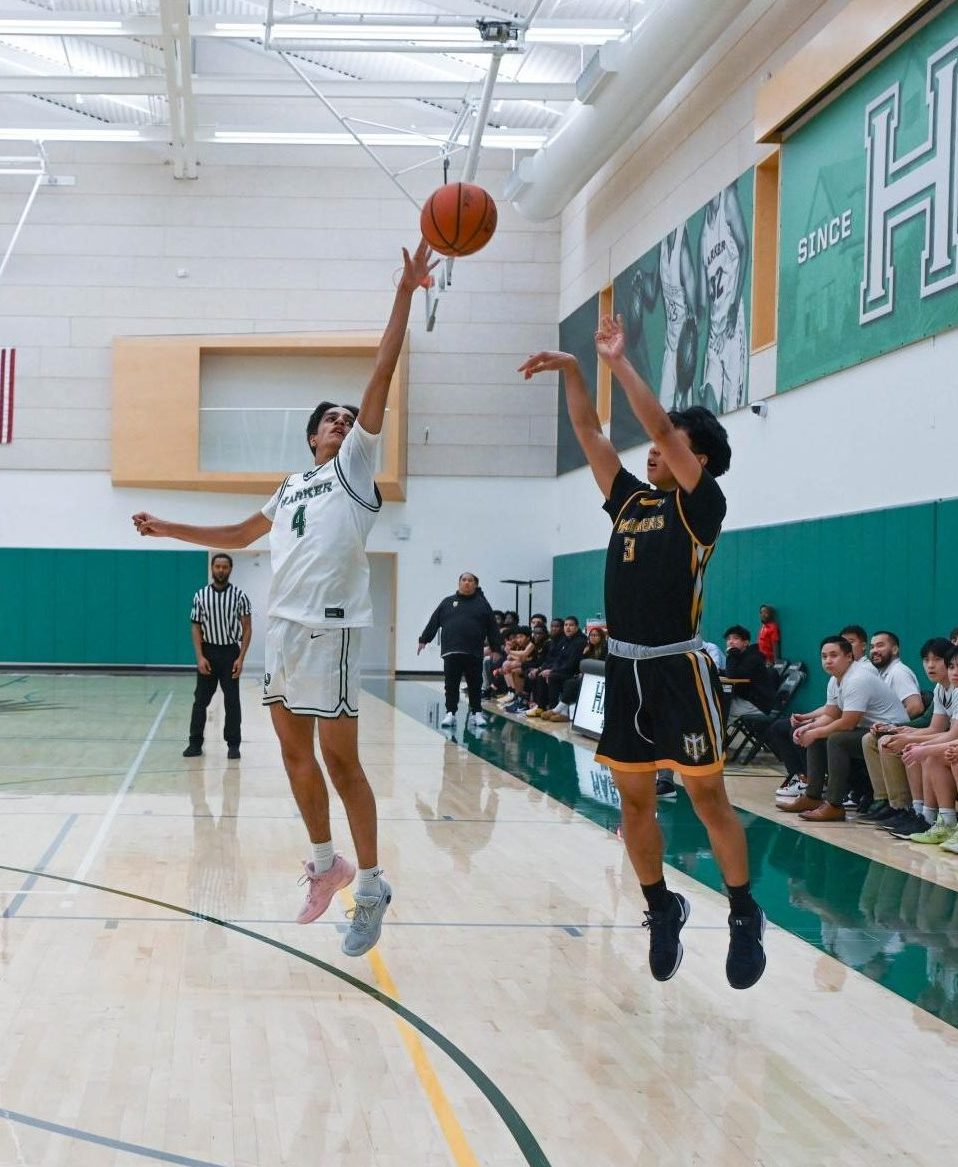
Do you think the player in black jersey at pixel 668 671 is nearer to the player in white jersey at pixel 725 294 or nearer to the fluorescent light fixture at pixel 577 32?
the player in white jersey at pixel 725 294

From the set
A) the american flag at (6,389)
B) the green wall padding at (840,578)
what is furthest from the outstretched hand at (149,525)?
the american flag at (6,389)

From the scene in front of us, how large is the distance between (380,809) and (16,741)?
547cm

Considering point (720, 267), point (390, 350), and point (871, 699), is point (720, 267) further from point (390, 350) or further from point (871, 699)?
point (390, 350)

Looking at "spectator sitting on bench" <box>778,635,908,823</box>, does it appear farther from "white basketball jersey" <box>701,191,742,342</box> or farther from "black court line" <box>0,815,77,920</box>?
"white basketball jersey" <box>701,191,742,342</box>

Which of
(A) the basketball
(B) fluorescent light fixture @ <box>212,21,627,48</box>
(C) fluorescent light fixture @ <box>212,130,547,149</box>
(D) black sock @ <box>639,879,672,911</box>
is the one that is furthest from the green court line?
(C) fluorescent light fixture @ <box>212,130,547,149</box>

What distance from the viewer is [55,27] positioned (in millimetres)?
17469

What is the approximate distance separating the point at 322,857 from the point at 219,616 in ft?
21.4

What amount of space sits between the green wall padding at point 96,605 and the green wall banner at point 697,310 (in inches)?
368

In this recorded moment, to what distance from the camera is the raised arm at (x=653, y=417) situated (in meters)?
3.98

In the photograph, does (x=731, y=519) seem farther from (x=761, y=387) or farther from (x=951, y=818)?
(x=951, y=818)

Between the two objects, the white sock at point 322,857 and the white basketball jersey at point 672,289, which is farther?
the white basketball jersey at point 672,289

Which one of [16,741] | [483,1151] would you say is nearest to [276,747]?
[16,741]

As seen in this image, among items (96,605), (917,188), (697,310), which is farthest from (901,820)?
(96,605)

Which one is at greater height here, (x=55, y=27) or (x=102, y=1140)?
(x=55, y=27)
